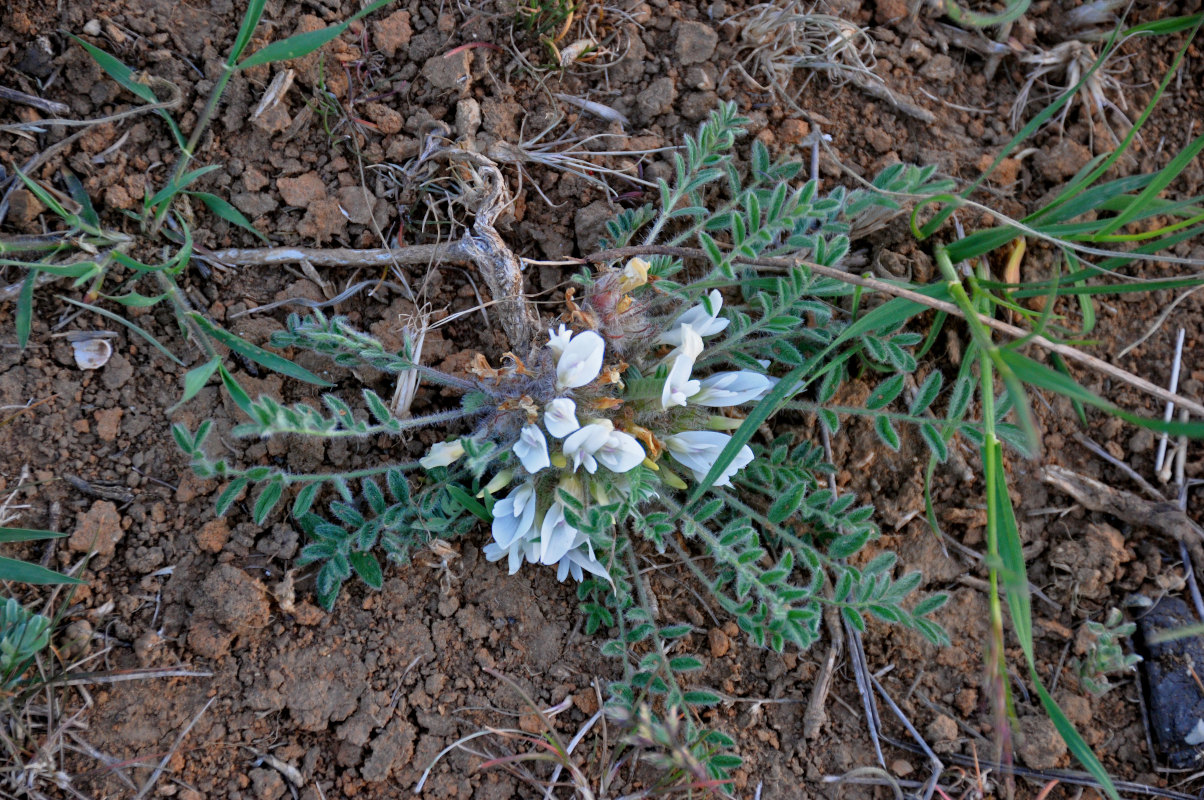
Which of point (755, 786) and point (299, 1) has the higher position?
point (299, 1)

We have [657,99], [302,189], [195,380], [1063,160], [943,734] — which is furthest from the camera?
[1063,160]

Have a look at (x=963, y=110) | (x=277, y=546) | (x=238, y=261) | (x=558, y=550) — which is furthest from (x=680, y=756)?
(x=963, y=110)

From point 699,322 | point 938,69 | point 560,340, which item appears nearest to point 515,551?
point 560,340

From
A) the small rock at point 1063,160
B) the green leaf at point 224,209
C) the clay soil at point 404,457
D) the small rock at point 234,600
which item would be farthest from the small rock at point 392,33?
the small rock at point 1063,160

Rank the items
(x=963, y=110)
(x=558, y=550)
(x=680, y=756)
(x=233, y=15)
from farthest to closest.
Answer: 1. (x=963, y=110)
2. (x=233, y=15)
3. (x=558, y=550)
4. (x=680, y=756)

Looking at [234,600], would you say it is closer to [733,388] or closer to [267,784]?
[267,784]

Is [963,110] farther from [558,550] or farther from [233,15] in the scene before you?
[233,15]
